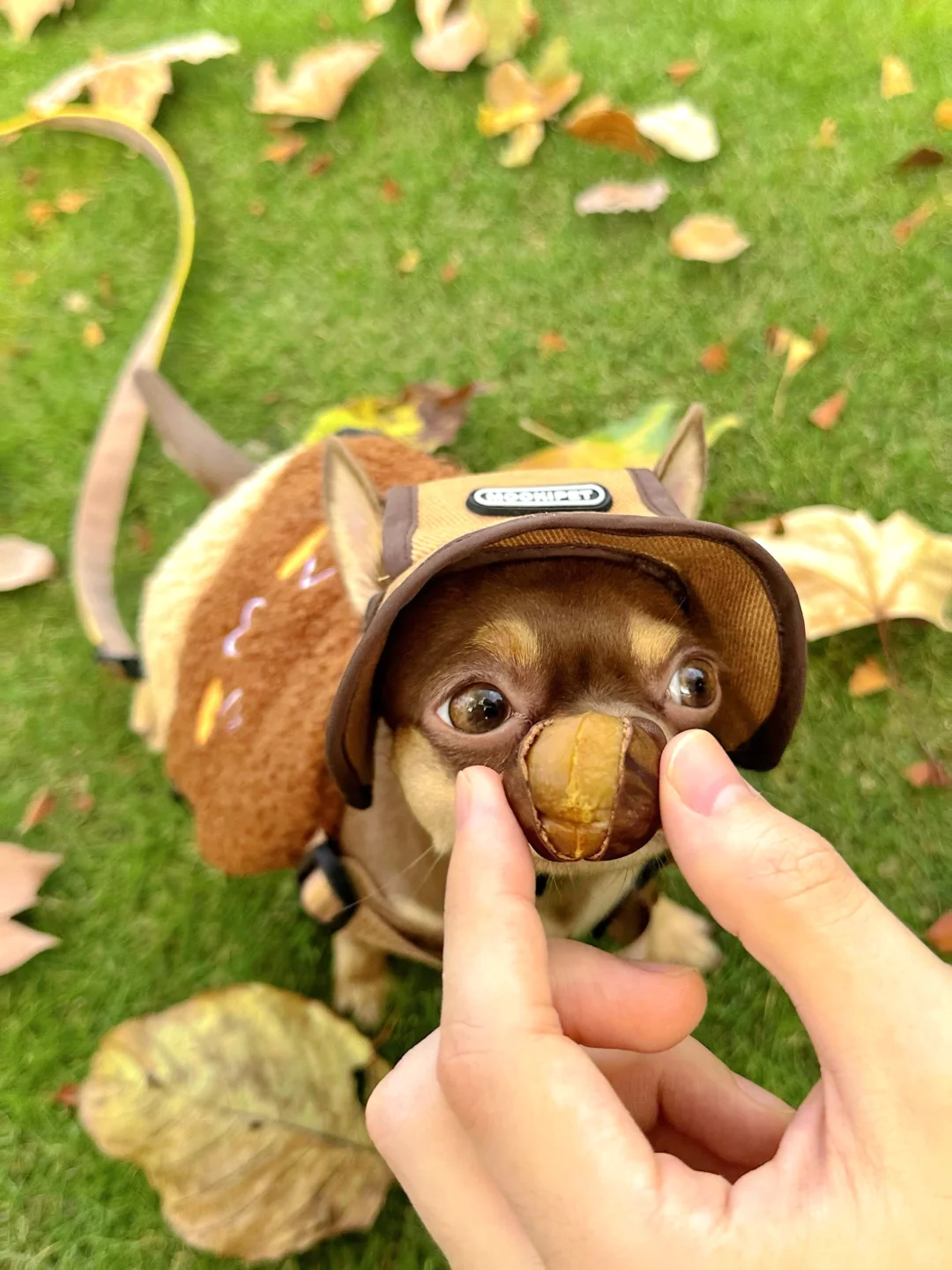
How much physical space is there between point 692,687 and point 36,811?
5.26 ft

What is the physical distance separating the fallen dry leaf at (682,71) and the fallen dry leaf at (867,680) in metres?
1.89

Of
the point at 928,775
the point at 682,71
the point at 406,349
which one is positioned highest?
the point at 682,71

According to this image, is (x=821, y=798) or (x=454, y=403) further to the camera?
(x=454, y=403)

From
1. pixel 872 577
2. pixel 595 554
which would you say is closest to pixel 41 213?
pixel 595 554

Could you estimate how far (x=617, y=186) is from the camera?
260cm

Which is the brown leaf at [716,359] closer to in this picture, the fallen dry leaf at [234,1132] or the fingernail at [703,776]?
the fingernail at [703,776]

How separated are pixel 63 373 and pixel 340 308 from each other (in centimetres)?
82

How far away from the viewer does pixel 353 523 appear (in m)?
1.26

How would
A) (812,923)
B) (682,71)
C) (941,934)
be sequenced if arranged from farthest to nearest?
(682,71) < (941,934) < (812,923)

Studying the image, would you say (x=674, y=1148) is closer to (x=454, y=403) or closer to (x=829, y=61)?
(x=454, y=403)

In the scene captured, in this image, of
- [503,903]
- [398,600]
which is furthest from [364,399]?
[503,903]

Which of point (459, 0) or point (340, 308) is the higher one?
point (459, 0)

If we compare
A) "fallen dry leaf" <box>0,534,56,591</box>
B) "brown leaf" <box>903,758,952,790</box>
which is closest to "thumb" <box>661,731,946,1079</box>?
"brown leaf" <box>903,758,952,790</box>

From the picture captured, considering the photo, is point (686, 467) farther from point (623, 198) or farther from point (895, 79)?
point (895, 79)
